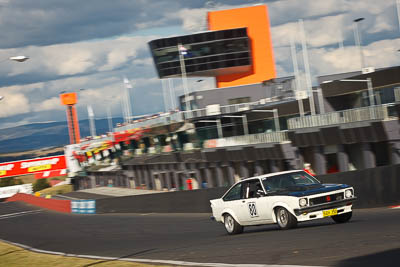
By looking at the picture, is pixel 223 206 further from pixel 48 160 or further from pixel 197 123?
pixel 48 160

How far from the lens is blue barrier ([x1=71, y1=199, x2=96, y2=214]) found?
139 feet

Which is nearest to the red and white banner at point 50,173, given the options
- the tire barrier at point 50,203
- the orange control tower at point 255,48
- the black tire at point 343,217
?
the orange control tower at point 255,48

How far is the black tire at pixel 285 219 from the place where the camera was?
48.3 feet

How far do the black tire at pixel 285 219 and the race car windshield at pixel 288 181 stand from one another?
0.59m

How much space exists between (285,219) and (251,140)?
39.2m

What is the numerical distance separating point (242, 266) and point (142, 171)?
85.0 metres

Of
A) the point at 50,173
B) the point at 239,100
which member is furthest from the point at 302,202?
the point at 50,173

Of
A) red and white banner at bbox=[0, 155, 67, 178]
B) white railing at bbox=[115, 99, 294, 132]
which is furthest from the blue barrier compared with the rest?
red and white banner at bbox=[0, 155, 67, 178]

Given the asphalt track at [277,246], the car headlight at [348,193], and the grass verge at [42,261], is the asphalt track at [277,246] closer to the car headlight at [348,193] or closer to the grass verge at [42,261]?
the car headlight at [348,193]

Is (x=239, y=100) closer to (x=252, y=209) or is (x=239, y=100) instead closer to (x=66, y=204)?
(x=66, y=204)

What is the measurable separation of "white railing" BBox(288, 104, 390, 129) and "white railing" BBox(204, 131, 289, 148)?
9.36 feet

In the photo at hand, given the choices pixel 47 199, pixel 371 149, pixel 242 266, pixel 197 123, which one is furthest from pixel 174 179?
pixel 242 266

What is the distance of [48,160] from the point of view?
137 m

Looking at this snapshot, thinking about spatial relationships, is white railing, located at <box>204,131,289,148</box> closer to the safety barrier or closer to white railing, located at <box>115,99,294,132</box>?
white railing, located at <box>115,99,294,132</box>
